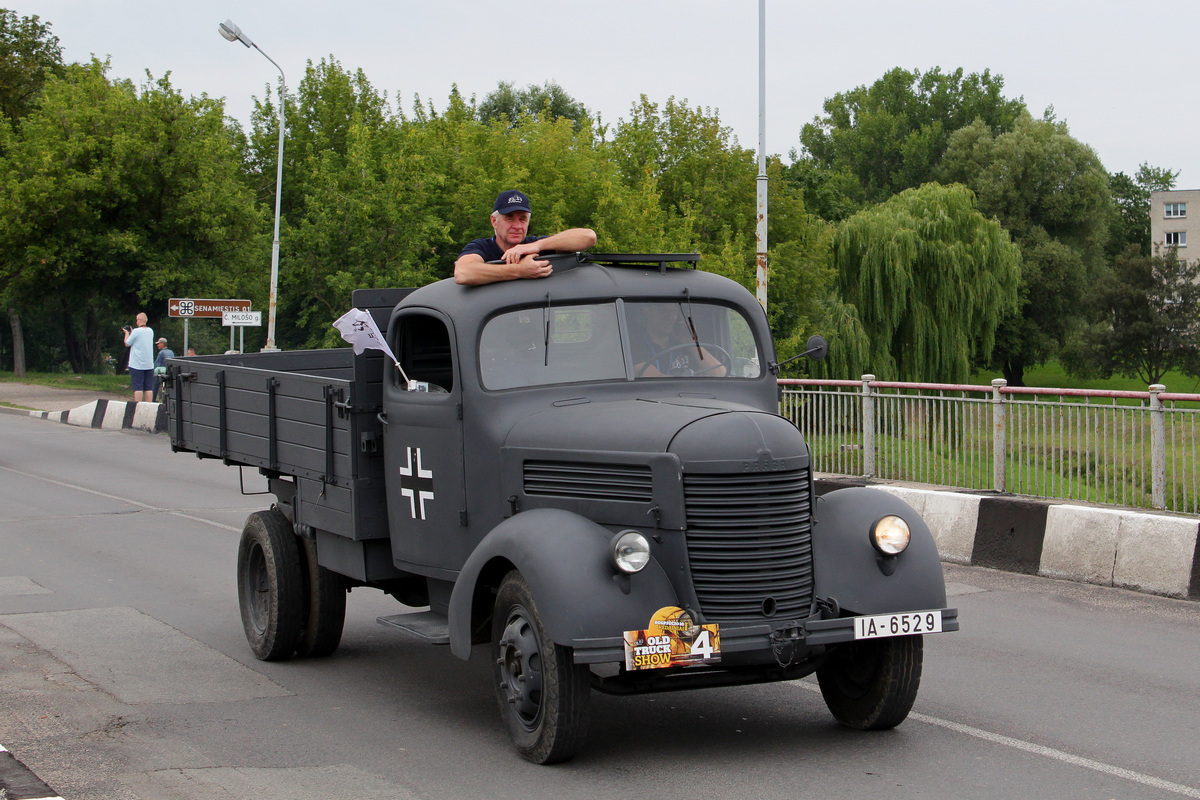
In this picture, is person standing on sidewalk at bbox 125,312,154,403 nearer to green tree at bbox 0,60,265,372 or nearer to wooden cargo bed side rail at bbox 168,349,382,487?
green tree at bbox 0,60,265,372

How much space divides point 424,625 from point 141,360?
2273 centimetres

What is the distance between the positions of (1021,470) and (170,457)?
14.7 meters

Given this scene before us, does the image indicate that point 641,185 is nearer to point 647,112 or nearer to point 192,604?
point 647,112

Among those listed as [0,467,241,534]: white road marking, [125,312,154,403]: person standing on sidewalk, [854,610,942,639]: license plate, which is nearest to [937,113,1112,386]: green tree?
[125,312,154,403]: person standing on sidewalk

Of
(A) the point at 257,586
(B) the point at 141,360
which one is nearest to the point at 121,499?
(A) the point at 257,586

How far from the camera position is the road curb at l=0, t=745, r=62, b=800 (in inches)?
198

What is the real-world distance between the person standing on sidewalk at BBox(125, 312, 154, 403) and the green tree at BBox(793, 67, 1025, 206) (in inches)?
2442

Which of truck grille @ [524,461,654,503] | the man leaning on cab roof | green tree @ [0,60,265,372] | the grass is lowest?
the grass

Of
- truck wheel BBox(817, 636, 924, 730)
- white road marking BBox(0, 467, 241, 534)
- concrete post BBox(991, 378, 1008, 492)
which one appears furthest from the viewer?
white road marking BBox(0, 467, 241, 534)

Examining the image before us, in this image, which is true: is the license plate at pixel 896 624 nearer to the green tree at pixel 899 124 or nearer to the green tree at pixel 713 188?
the green tree at pixel 713 188

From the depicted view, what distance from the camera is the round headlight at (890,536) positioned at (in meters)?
5.74

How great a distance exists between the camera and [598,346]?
21.1ft

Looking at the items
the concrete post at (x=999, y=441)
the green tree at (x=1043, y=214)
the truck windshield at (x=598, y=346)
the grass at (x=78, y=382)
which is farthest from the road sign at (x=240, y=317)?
the green tree at (x=1043, y=214)

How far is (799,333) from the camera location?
131 ft
